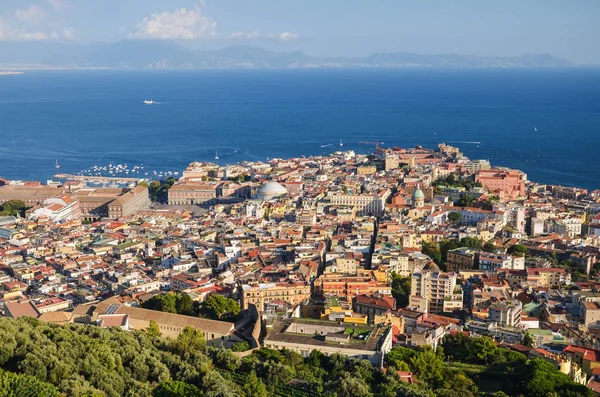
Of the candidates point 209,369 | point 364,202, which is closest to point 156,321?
point 209,369

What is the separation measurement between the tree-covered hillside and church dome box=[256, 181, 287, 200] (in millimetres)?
18708

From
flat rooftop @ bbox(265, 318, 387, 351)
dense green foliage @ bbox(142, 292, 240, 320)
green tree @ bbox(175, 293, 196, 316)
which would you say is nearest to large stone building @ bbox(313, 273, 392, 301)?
dense green foliage @ bbox(142, 292, 240, 320)

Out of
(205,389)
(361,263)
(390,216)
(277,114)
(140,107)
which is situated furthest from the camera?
(140,107)

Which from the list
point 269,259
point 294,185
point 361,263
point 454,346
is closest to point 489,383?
point 454,346

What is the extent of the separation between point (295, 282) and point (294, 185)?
55.1 ft

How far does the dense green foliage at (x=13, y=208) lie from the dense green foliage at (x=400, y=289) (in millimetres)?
19139

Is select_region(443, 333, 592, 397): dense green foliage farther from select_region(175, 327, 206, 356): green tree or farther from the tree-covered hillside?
select_region(175, 327, 206, 356): green tree

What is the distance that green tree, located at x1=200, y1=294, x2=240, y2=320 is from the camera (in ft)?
61.6

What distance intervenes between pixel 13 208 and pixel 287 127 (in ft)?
113

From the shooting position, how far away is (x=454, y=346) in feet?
56.7

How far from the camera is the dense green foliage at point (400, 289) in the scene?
2080 cm

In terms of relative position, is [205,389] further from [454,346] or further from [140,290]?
[140,290]

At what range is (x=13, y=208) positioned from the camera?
34344mm

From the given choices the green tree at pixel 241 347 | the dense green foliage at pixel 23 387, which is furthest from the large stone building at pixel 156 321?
the dense green foliage at pixel 23 387
